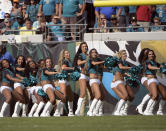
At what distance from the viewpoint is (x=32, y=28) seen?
627 inches

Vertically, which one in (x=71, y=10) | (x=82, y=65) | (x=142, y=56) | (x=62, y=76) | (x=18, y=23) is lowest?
(x=62, y=76)

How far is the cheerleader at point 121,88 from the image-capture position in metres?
14.0

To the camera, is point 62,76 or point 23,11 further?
point 23,11

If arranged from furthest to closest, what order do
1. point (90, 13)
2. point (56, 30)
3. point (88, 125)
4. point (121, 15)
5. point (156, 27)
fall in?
point (90, 13)
point (121, 15)
point (56, 30)
point (156, 27)
point (88, 125)

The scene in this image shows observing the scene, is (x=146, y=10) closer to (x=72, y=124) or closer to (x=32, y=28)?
(x=32, y=28)

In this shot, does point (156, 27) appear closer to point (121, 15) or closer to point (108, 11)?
point (121, 15)

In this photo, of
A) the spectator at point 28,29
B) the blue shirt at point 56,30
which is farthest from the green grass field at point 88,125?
the spectator at point 28,29

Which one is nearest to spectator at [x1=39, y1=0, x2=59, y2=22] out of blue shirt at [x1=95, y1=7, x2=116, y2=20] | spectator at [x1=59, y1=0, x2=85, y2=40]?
spectator at [x1=59, y1=0, x2=85, y2=40]

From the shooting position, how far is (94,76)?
1410 centimetres

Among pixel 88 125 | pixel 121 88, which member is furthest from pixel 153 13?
pixel 88 125

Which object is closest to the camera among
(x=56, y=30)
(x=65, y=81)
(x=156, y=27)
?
(x=65, y=81)

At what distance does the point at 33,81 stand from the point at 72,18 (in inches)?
76.9

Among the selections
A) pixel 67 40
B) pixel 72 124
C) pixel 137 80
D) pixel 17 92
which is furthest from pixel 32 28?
pixel 72 124

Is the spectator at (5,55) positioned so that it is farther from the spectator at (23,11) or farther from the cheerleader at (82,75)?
the cheerleader at (82,75)
